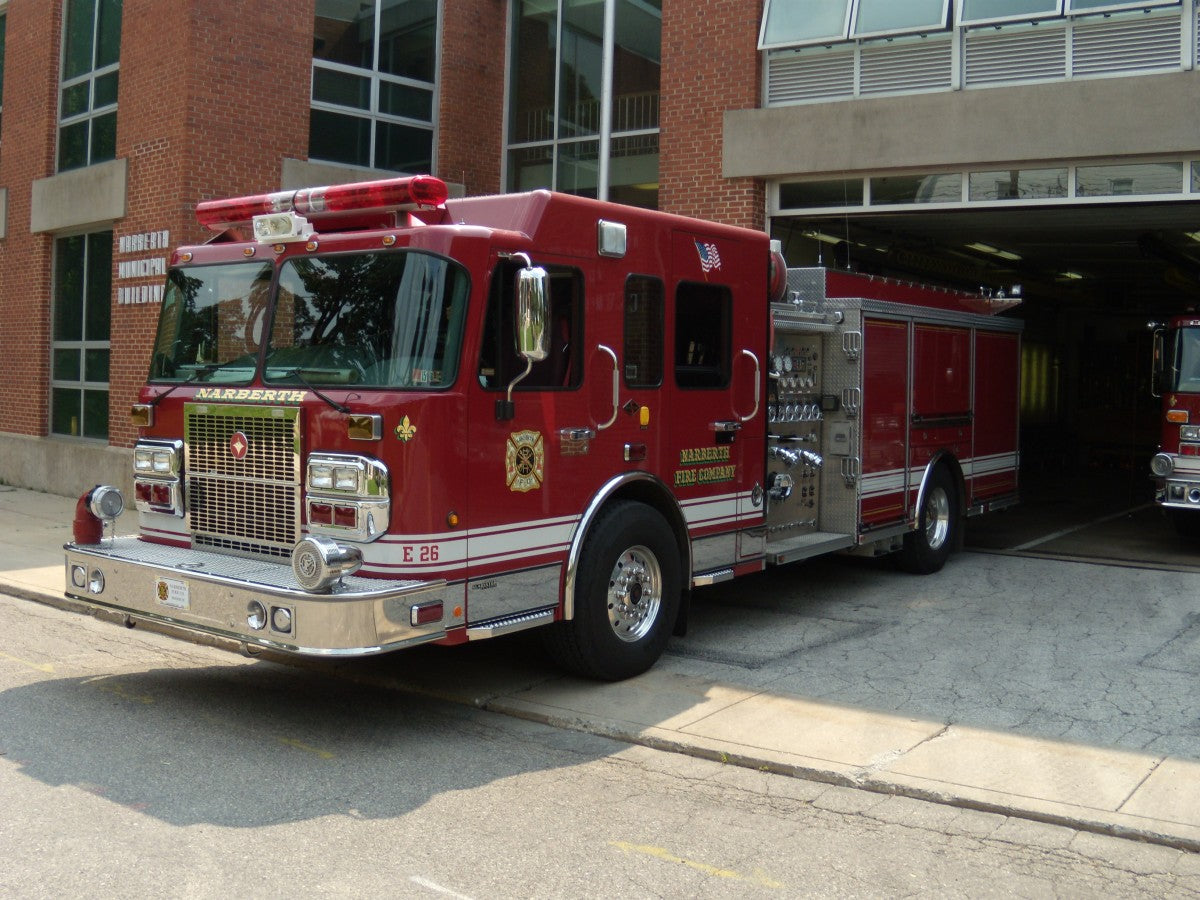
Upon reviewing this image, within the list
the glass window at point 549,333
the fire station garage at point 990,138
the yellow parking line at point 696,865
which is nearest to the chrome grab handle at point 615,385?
the glass window at point 549,333

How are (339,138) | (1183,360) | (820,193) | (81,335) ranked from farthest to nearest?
(81,335), (339,138), (820,193), (1183,360)

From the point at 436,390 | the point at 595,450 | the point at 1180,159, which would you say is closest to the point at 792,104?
the point at 1180,159

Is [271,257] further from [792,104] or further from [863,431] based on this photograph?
[792,104]

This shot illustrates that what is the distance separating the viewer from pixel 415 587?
5773mm

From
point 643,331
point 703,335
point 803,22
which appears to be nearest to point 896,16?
point 803,22

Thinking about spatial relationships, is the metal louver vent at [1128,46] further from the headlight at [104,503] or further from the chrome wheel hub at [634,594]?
the headlight at [104,503]

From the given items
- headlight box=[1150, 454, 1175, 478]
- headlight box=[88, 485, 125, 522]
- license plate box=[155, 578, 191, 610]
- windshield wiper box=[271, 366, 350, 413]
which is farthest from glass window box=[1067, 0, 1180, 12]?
license plate box=[155, 578, 191, 610]

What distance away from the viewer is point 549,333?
609 centimetres

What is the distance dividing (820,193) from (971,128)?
6.12ft

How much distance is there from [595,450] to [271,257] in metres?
2.06

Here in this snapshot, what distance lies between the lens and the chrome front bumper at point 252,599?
5578mm

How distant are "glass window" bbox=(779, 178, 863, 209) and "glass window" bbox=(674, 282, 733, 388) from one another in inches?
236

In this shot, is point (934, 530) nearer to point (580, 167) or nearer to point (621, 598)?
point (621, 598)

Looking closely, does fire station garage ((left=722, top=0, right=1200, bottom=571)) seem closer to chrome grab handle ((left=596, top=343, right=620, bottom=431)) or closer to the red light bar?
chrome grab handle ((left=596, top=343, right=620, bottom=431))
